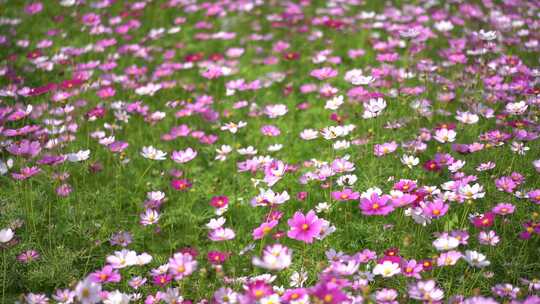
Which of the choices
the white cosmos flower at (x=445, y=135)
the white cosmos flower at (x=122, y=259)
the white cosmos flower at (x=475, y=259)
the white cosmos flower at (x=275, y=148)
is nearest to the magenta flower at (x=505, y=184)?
the white cosmos flower at (x=445, y=135)

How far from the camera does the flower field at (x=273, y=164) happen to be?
85.5 inches

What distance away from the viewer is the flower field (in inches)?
85.5

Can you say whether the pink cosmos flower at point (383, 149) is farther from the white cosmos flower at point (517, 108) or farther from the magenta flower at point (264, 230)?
the magenta flower at point (264, 230)

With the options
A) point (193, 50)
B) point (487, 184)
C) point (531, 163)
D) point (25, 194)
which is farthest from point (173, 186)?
point (193, 50)

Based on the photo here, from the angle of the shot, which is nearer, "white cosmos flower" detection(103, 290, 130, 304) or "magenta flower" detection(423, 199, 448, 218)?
"white cosmos flower" detection(103, 290, 130, 304)

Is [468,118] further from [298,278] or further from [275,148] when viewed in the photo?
[298,278]

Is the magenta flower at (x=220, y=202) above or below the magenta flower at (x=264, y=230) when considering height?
below

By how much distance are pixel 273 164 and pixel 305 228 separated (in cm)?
81

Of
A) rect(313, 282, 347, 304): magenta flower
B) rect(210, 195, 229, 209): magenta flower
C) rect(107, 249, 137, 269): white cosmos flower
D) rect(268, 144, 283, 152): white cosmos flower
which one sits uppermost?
rect(313, 282, 347, 304): magenta flower

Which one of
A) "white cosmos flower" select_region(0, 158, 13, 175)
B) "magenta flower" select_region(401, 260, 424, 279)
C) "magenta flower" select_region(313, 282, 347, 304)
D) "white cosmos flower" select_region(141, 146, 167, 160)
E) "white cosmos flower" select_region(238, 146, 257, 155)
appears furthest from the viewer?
"white cosmos flower" select_region(238, 146, 257, 155)

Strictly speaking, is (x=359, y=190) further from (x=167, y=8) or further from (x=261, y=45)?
(x=167, y=8)

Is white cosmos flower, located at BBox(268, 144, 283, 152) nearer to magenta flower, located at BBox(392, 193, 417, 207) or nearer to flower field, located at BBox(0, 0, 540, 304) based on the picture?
flower field, located at BBox(0, 0, 540, 304)

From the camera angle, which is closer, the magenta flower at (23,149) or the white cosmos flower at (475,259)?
the white cosmos flower at (475,259)


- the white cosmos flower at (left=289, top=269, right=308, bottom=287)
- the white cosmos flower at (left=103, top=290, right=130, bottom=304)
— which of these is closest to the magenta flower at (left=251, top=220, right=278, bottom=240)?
the white cosmos flower at (left=289, top=269, right=308, bottom=287)
